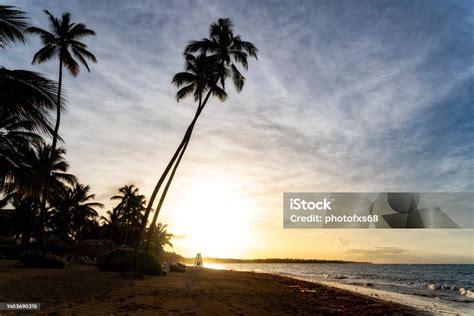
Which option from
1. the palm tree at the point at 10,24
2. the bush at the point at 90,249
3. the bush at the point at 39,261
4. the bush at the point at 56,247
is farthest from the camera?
the bush at the point at 90,249

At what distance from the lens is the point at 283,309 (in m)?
11.1

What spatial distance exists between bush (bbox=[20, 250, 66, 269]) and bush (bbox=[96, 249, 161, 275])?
97.9 inches

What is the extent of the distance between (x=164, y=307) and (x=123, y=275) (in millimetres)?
8509

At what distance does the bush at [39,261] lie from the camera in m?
17.9

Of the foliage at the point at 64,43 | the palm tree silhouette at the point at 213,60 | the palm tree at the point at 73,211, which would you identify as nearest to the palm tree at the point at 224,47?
the palm tree silhouette at the point at 213,60

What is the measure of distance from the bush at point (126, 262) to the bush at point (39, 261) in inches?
97.9

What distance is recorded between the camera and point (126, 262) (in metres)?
20.0

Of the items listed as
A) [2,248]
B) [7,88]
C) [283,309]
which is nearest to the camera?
[7,88]

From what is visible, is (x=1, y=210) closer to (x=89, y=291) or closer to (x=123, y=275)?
(x=123, y=275)

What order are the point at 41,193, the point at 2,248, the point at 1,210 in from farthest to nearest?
the point at 1,210 → the point at 2,248 → the point at 41,193

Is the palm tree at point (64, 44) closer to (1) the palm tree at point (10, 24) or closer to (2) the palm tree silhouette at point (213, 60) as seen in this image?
(2) the palm tree silhouette at point (213, 60)

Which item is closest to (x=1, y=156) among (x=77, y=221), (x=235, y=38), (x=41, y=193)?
(x=41, y=193)

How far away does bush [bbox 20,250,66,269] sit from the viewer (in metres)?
17.9

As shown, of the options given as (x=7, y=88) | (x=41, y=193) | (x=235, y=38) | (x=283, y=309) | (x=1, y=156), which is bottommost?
(x=283, y=309)
